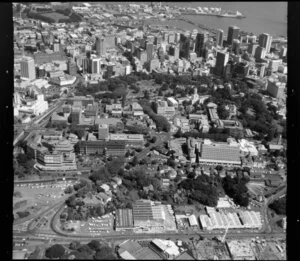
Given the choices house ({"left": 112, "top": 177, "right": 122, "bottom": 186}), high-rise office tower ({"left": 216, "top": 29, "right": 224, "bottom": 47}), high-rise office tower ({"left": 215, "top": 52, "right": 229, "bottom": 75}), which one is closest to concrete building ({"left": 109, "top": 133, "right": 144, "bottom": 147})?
house ({"left": 112, "top": 177, "right": 122, "bottom": 186})

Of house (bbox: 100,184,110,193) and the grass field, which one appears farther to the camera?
the grass field

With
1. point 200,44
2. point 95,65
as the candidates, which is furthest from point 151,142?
point 200,44

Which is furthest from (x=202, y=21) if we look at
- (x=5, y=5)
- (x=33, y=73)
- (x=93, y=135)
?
(x=5, y=5)

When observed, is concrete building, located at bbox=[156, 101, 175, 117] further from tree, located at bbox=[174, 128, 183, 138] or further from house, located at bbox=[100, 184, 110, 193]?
house, located at bbox=[100, 184, 110, 193]

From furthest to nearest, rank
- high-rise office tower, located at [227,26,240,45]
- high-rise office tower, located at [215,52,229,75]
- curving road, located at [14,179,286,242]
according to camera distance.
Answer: high-rise office tower, located at [227,26,240,45] → high-rise office tower, located at [215,52,229,75] → curving road, located at [14,179,286,242]

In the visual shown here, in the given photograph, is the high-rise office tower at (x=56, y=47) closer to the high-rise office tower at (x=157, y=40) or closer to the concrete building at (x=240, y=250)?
the high-rise office tower at (x=157, y=40)

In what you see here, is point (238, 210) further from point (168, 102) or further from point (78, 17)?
point (78, 17)

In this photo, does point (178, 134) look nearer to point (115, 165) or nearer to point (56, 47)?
point (115, 165)
